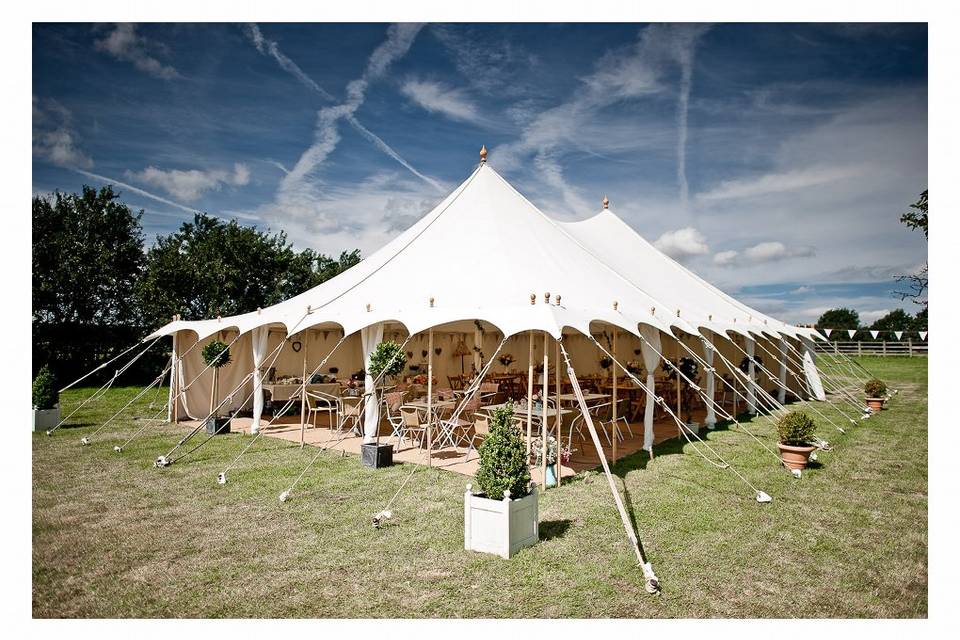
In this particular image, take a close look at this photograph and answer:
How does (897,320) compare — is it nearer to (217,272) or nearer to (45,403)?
(45,403)

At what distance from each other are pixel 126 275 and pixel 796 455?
51.5ft

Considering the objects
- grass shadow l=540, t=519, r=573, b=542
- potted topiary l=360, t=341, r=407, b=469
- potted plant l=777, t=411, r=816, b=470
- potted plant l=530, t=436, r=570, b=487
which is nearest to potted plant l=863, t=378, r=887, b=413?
potted plant l=777, t=411, r=816, b=470

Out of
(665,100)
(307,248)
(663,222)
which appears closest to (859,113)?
(665,100)

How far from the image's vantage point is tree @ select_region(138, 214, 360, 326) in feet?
53.1

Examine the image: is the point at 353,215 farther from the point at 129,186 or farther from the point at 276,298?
the point at 276,298

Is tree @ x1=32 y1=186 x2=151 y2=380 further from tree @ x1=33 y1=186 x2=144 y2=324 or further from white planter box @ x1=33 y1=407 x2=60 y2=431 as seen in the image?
white planter box @ x1=33 y1=407 x2=60 y2=431

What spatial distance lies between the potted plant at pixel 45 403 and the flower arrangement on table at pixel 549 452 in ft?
22.4

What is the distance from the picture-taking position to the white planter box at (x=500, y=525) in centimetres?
362

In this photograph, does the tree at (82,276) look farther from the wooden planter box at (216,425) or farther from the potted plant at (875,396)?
the potted plant at (875,396)

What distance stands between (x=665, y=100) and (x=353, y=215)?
363 centimetres

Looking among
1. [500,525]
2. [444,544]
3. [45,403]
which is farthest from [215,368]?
[500,525]

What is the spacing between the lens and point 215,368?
9195 mm

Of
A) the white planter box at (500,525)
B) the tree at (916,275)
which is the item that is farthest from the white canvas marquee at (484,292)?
the tree at (916,275)
